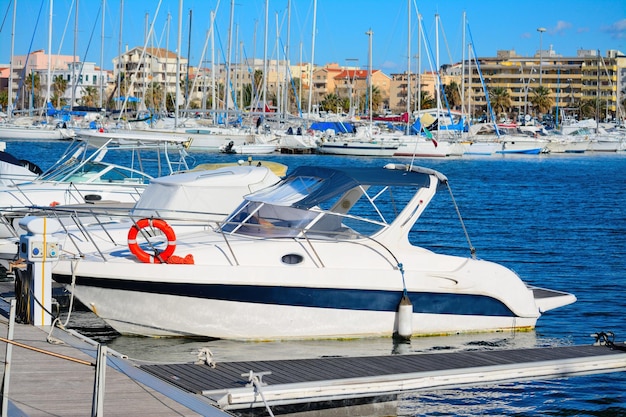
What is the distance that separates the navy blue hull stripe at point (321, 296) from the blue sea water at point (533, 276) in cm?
42

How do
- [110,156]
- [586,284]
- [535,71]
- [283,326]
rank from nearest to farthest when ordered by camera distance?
[283,326] → [586,284] → [110,156] → [535,71]

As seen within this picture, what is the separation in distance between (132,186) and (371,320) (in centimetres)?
973

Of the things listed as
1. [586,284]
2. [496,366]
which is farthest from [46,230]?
[586,284]

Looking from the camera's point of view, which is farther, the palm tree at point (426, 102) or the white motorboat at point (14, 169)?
the palm tree at point (426, 102)

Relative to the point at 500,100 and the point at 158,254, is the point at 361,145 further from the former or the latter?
the point at 500,100

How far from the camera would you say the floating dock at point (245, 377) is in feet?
28.7

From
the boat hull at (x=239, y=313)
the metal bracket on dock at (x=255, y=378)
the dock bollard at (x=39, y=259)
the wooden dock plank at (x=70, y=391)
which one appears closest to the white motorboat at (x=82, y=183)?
the boat hull at (x=239, y=313)

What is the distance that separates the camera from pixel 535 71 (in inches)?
7224

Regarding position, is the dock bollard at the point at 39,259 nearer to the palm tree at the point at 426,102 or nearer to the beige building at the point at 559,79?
the palm tree at the point at 426,102

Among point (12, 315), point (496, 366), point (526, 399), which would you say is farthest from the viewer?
point (526, 399)

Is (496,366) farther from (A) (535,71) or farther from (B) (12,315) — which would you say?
(A) (535,71)

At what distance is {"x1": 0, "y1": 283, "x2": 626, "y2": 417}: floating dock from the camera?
8750 millimetres

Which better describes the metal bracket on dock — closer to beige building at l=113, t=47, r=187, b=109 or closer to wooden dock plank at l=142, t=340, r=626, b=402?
wooden dock plank at l=142, t=340, r=626, b=402

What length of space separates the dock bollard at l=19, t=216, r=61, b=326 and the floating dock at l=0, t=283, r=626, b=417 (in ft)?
0.97
